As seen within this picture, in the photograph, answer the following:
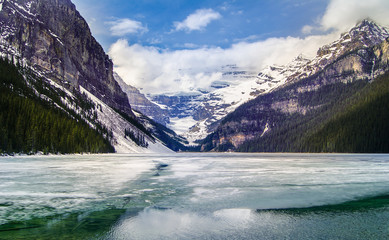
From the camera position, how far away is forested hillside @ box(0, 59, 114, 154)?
77000 mm

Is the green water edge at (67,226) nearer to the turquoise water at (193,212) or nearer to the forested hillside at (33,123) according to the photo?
the turquoise water at (193,212)

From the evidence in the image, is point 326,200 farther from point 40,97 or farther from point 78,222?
point 40,97

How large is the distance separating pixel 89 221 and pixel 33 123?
272 feet

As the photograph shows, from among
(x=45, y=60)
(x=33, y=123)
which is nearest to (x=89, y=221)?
(x=33, y=123)

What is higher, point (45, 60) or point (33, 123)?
point (45, 60)

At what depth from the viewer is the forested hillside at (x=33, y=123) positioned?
77.0m

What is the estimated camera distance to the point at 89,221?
12.0 m

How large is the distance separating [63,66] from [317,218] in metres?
188

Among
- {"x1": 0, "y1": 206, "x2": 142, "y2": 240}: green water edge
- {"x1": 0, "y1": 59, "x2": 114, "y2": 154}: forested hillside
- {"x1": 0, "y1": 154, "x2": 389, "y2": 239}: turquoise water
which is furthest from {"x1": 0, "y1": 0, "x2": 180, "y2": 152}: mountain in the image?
{"x1": 0, "y1": 206, "x2": 142, "y2": 240}: green water edge

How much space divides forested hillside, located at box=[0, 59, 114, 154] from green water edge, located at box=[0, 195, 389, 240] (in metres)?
68.2

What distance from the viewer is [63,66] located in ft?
587

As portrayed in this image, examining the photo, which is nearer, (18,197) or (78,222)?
(78,222)

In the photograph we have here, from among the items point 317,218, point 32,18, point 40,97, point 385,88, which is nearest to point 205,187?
point 317,218

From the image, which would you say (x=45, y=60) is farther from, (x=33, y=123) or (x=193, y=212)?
(x=193, y=212)
